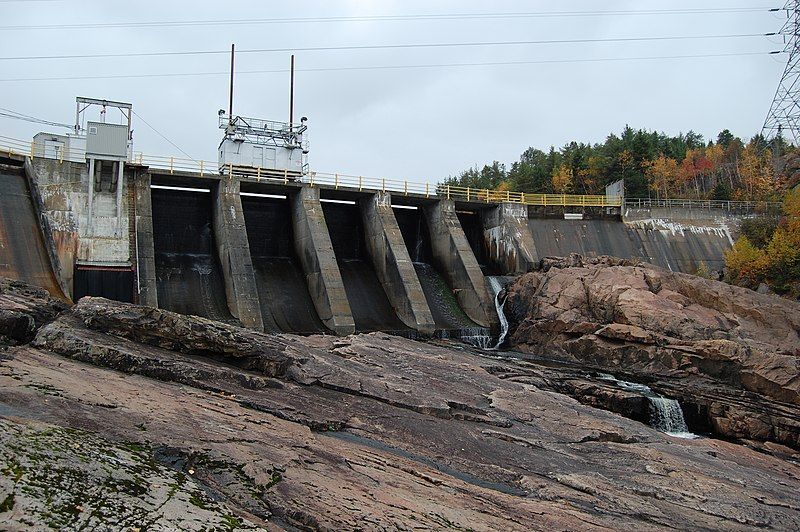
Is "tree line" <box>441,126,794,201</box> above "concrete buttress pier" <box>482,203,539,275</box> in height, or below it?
above

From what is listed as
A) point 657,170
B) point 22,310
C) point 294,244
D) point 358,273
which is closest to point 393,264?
point 358,273

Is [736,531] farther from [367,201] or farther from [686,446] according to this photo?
[367,201]

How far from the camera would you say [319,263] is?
2608 cm

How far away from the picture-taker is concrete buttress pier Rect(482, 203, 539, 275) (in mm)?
31672

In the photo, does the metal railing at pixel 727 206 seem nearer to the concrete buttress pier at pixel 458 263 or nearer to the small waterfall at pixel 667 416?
the concrete buttress pier at pixel 458 263

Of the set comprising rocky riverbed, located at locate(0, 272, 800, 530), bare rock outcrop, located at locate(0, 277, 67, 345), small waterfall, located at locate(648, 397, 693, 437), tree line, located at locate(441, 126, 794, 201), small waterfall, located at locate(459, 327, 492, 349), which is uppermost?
tree line, located at locate(441, 126, 794, 201)

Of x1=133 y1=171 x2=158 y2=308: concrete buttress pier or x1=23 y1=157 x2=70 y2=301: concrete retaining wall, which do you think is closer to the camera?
x1=23 y1=157 x2=70 y2=301: concrete retaining wall

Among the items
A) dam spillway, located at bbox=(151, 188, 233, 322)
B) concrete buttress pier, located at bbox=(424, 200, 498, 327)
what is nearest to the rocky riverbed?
dam spillway, located at bbox=(151, 188, 233, 322)

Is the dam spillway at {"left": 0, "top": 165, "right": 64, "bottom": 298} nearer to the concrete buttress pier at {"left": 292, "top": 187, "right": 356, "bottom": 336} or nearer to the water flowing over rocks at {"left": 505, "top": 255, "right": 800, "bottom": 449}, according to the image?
the concrete buttress pier at {"left": 292, "top": 187, "right": 356, "bottom": 336}

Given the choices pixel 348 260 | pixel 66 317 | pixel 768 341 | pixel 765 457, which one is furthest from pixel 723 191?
pixel 66 317

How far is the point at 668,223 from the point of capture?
1410 inches

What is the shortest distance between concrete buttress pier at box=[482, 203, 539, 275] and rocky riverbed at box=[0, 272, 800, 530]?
50.0 feet

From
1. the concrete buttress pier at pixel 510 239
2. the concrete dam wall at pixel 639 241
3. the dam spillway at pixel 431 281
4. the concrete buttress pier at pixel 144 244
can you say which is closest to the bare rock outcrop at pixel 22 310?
the concrete buttress pier at pixel 144 244

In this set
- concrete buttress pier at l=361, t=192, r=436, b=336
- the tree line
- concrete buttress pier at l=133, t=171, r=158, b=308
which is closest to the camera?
concrete buttress pier at l=133, t=171, r=158, b=308
